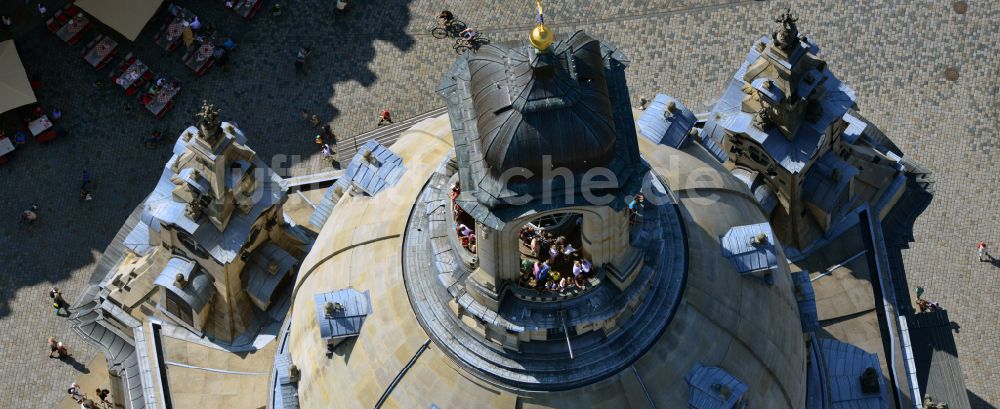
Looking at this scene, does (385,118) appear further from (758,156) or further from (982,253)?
(982,253)

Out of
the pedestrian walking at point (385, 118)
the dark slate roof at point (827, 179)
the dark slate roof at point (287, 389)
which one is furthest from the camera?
the pedestrian walking at point (385, 118)

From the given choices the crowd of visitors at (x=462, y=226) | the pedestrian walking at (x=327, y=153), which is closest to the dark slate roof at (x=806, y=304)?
the crowd of visitors at (x=462, y=226)

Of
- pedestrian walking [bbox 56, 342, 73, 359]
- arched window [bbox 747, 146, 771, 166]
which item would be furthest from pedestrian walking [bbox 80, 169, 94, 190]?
arched window [bbox 747, 146, 771, 166]

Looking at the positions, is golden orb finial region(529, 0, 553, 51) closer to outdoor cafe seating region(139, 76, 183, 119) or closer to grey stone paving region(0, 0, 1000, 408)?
grey stone paving region(0, 0, 1000, 408)

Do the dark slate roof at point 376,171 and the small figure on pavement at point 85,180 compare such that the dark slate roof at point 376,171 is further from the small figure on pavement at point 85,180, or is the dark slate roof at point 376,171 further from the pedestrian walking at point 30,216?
the pedestrian walking at point 30,216

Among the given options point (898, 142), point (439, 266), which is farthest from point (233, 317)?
point (898, 142)

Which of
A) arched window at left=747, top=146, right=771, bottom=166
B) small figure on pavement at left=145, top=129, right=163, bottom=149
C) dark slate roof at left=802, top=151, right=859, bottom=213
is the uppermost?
dark slate roof at left=802, top=151, right=859, bottom=213
